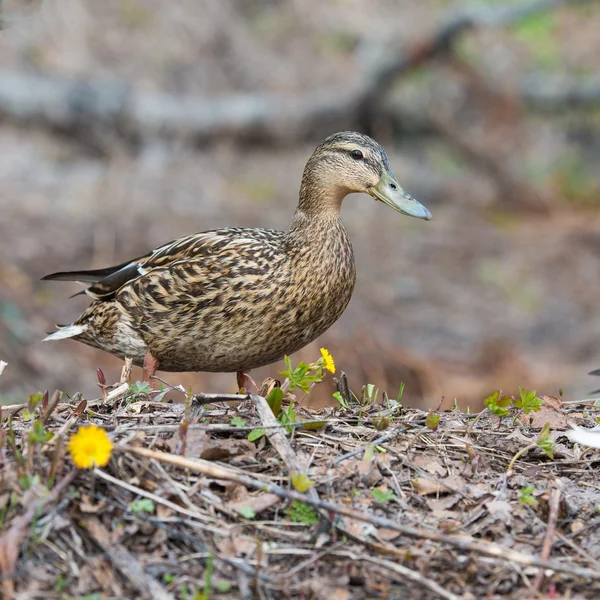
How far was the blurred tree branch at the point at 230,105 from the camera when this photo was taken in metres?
12.0

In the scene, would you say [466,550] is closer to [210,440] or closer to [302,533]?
[302,533]

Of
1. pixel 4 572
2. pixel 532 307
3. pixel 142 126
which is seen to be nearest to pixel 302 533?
pixel 4 572

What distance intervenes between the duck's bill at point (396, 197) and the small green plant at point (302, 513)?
2157 millimetres

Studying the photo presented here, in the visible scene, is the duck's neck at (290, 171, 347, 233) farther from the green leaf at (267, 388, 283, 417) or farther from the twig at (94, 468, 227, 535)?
the twig at (94, 468, 227, 535)

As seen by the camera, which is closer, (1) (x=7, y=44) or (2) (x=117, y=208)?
(2) (x=117, y=208)

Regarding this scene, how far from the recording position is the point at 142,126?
39.9 ft

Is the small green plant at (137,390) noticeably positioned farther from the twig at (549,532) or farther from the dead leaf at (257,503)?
the twig at (549,532)

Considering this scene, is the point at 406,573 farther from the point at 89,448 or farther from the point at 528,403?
the point at 528,403

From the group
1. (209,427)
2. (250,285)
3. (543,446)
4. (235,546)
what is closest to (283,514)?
(235,546)

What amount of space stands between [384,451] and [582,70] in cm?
1241

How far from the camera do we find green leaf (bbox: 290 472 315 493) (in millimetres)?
3324

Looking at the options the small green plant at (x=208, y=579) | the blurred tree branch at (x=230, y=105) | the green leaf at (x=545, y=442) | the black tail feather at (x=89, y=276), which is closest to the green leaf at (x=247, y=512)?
the small green plant at (x=208, y=579)

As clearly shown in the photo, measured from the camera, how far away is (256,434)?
12.1 feet

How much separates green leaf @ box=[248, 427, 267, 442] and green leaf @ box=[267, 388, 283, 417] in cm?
15
